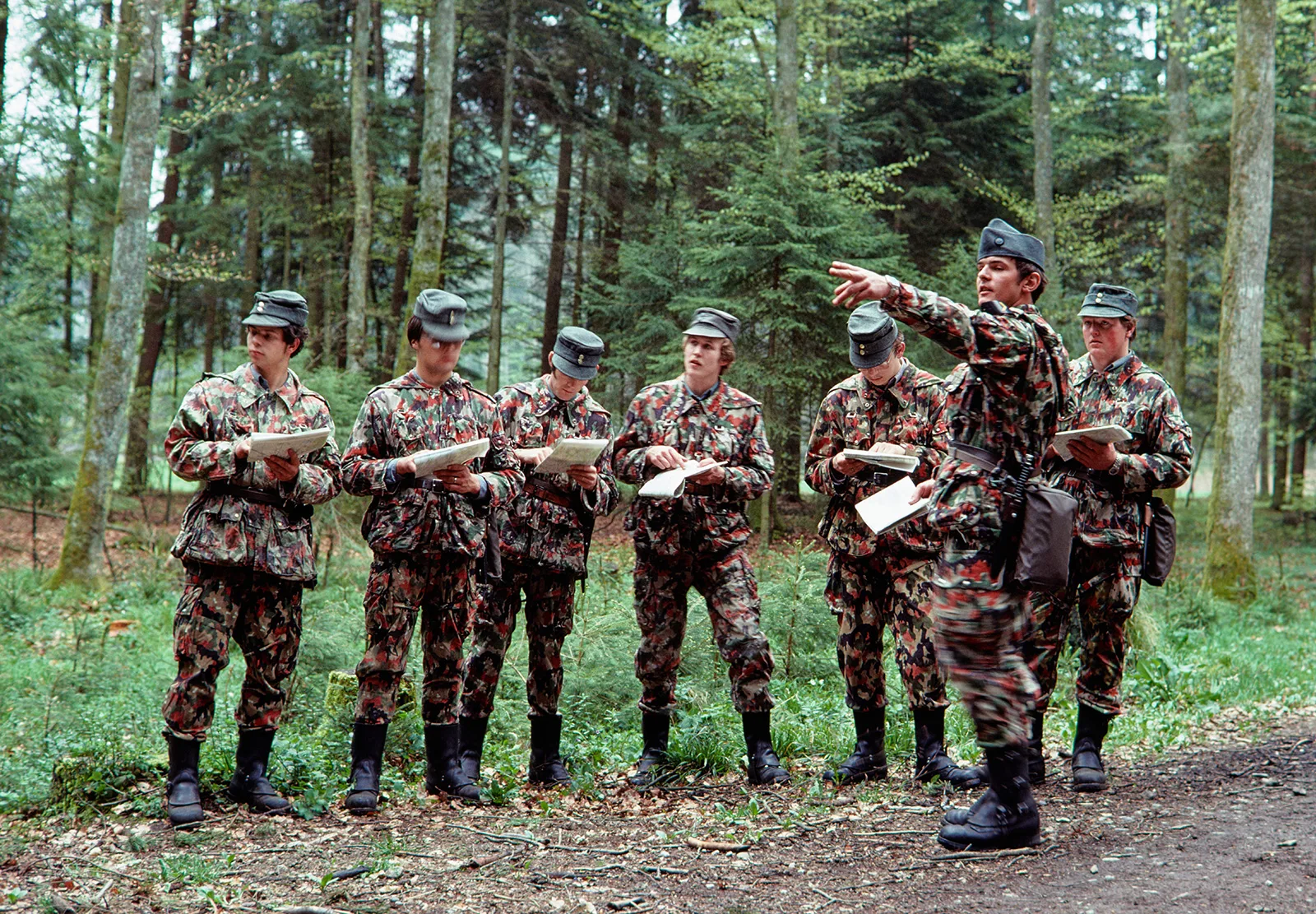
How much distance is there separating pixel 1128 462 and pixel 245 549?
4357 millimetres

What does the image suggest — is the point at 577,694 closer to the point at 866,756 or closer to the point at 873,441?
the point at 866,756

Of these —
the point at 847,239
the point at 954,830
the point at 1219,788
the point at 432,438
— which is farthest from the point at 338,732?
the point at 847,239

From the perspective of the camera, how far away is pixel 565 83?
1962 centimetres

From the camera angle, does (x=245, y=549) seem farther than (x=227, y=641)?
No

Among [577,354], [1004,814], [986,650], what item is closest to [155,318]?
[577,354]

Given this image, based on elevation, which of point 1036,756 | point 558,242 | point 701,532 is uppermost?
point 558,242

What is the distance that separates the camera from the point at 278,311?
194 inches

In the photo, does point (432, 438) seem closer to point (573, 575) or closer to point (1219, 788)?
point (573, 575)

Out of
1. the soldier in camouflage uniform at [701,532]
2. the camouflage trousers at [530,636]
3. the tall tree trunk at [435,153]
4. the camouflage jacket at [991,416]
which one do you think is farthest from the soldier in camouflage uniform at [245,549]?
the tall tree trunk at [435,153]

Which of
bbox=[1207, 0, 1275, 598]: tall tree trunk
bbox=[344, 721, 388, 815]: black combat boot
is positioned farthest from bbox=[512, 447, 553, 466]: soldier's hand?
bbox=[1207, 0, 1275, 598]: tall tree trunk

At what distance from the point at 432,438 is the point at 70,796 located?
8.05 ft

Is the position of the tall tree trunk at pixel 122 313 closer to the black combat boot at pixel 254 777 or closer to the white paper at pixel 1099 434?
the black combat boot at pixel 254 777

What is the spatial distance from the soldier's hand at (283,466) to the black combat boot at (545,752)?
76.2 inches

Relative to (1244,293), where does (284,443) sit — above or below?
below
